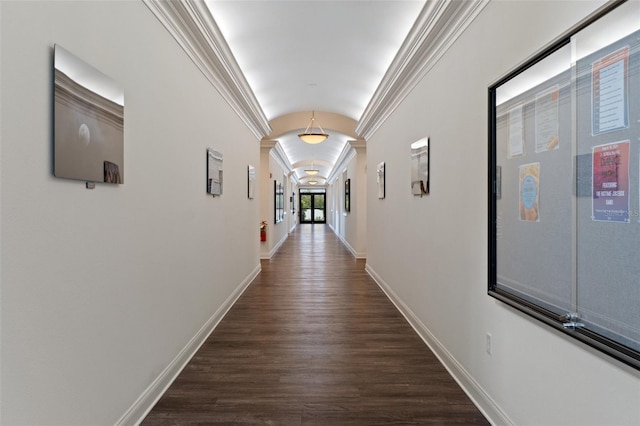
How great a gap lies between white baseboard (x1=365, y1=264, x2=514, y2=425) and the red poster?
1.48 metres

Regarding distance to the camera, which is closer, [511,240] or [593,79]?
[593,79]

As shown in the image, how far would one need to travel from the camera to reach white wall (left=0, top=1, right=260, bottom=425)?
1.45 metres

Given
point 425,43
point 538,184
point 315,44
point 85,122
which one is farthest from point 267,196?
point 538,184

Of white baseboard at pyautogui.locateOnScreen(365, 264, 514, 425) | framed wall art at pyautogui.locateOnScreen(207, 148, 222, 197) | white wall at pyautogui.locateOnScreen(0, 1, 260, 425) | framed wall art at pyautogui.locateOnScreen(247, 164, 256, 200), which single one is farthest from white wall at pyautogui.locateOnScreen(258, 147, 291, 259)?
white wall at pyautogui.locateOnScreen(0, 1, 260, 425)

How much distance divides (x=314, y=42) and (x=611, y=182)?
4.20 meters

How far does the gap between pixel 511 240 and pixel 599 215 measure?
2.27ft

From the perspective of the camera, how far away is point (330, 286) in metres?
6.62

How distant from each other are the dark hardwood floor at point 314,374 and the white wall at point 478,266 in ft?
0.98

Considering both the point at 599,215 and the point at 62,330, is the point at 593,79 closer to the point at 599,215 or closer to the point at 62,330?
the point at 599,215

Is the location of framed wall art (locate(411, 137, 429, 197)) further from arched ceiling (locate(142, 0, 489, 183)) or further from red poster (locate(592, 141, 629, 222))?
red poster (locate(592, 141, 629, 222))

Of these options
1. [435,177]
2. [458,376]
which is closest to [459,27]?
[435,177]

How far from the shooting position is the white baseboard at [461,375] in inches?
94.8

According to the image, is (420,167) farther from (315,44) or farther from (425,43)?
(315,44)

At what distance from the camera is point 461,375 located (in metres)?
2.96
